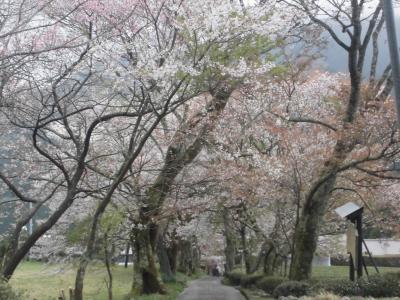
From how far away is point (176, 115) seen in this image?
52.0ft

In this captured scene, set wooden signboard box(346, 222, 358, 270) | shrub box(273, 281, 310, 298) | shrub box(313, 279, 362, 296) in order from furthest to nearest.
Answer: shrub box(273, 281, 310, 298) < shrub box(313, 279, 362, 296) < wooden signboard box(346, 222, 358, 270)

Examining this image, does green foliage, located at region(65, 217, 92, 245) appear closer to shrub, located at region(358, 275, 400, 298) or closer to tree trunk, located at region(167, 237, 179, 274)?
shrub, located at region(358, 275, 400, 298)

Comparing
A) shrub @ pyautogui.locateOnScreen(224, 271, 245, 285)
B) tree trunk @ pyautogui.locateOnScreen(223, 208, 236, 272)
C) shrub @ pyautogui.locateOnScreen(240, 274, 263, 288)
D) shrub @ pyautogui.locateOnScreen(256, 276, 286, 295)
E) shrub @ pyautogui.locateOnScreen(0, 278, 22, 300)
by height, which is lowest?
shrub @ pyautogui.locateOnScreen(0, 278, 22, 300)

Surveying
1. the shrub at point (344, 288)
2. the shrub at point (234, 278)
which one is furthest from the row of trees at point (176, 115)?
the shrub at point (234, 278)

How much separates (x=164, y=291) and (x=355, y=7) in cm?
1176

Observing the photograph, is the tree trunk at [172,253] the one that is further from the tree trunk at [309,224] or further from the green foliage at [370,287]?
the green foliage at [370,287]

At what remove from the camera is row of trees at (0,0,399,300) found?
980 cm

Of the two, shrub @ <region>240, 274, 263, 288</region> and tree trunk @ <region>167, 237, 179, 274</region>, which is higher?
tree trunk @ <region>167, 237, 179, 274</region>

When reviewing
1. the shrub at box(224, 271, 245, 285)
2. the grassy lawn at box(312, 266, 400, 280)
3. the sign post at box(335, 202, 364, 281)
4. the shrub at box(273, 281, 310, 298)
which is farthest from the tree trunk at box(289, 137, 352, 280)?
the shrub at box(224, 271, 245, 285)

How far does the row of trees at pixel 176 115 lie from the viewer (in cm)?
980

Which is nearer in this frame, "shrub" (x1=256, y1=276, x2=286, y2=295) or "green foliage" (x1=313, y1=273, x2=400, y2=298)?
"green foliage" (x1=313, y1=273, x2=400, y2=298)

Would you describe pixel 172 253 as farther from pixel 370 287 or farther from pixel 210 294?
pixel 370 287

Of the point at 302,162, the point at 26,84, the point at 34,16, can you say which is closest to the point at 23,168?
the point at 26,84

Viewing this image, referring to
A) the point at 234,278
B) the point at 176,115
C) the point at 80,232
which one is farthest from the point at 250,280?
the point at 176,115
